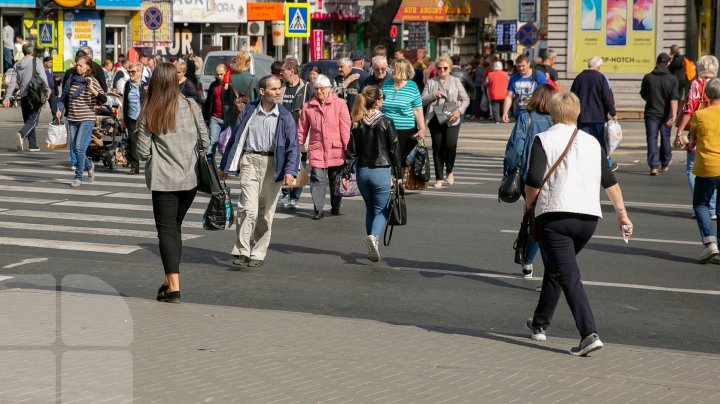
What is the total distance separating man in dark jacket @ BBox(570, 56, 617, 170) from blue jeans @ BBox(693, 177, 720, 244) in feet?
21.4

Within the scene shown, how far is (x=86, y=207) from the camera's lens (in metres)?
14.8

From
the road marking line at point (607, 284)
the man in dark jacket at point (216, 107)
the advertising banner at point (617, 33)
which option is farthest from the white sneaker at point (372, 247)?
the advertising banner at point (617, 33)

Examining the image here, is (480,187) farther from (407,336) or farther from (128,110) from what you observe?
(407,336)

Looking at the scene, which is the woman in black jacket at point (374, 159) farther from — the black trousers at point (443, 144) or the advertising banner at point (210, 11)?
the advertising banner at point (210, 11)

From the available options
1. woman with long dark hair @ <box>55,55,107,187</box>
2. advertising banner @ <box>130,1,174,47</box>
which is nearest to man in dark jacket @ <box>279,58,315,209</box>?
woman with long dark hair @ <box>55,55,107,187</box>

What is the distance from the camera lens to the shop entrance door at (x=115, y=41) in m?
47.7

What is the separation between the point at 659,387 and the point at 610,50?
28.7 metres

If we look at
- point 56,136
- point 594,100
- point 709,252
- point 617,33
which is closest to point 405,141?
point 594,100

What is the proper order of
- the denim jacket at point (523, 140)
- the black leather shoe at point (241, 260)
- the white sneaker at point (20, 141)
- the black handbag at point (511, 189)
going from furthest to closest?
the white sneaker at point (20, 141)
the black leather shoe at point (241, 260)
the denim jacket at point (523, 140)
the black handbag at point (511, 189)

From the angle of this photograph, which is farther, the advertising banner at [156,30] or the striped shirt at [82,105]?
the advertising banner at [156,30]

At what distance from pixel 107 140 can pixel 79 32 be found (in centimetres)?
2636

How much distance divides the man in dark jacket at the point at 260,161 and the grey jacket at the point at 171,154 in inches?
61.9

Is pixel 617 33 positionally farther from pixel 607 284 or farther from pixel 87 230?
pixel 607 284

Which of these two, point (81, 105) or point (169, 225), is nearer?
point (169, 225)
